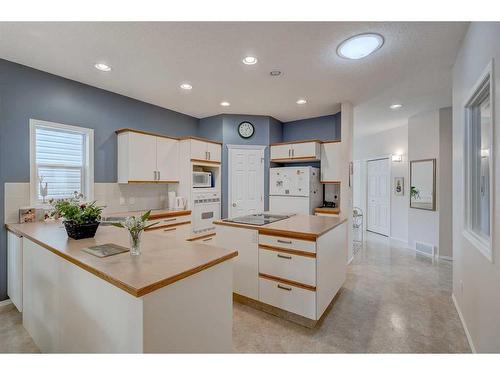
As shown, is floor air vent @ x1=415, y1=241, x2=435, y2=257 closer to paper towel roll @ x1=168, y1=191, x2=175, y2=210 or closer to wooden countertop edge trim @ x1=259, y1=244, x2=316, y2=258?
wooden countertop edge trim @ x1=259, y1=244, x2=316, y2=258

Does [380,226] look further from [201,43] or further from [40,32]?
[40,32]

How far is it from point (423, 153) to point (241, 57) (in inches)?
162

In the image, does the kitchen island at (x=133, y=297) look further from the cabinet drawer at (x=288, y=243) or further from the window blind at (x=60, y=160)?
the window blind at (x=60, y=160)

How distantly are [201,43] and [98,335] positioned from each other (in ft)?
7.94

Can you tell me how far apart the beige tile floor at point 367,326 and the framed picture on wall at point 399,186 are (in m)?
2.55

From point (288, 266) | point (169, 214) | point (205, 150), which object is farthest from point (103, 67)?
point (288, 266)

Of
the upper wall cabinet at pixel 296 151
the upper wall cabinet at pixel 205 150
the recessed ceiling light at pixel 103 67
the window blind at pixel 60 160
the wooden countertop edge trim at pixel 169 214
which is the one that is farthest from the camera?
the upper wall cabinet at pixel 296 151

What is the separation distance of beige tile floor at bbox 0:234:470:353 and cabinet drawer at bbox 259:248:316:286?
45 centimetres

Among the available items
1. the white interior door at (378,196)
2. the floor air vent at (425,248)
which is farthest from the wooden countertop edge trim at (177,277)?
the white interior door at (378,196)

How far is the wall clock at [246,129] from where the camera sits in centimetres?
466

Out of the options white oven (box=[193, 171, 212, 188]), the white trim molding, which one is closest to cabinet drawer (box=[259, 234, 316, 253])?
white oven (box=[193, 171, 212, 188])

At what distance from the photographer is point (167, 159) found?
13.0 ft

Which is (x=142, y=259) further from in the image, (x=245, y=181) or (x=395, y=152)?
(x=395, y=152)

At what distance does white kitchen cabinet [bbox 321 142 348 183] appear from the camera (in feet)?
13.6
